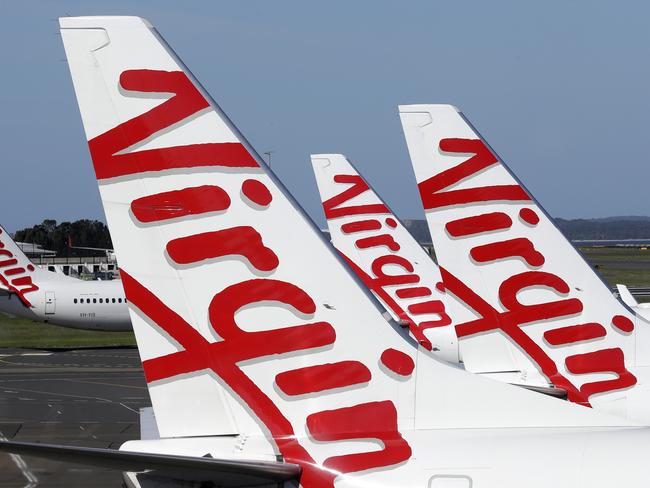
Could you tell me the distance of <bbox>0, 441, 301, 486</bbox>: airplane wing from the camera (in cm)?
652

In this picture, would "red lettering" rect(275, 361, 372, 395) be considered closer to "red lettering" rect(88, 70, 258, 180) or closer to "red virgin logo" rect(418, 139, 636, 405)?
"red lettering" rect(88, 70, 258, 180)

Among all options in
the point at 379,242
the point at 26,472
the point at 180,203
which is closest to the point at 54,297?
the point at 26,472

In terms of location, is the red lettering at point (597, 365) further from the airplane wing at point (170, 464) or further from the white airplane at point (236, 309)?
the airplane wing at point (170, 464)

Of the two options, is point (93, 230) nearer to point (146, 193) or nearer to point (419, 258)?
point (419, 258)

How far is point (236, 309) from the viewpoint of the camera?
312 inches

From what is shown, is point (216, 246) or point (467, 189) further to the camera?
point (467, 189)

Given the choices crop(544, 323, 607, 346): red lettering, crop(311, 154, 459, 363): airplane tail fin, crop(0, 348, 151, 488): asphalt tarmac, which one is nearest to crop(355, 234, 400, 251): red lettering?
crop(311, 154, 459, 363): airplane tail fin

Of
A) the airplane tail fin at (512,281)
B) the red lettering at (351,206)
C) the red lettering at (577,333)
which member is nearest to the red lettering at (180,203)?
the airplane tail fin at (512,281)

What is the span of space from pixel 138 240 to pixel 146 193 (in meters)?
0.37

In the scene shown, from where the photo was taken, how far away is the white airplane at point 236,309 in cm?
775

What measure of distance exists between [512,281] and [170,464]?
23.0ft

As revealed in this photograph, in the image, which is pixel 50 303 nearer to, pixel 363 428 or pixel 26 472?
pixel 26 472

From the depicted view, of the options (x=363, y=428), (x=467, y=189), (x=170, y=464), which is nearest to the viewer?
(x=170, y=464)

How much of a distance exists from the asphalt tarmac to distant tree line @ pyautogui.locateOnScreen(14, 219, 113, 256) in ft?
411
